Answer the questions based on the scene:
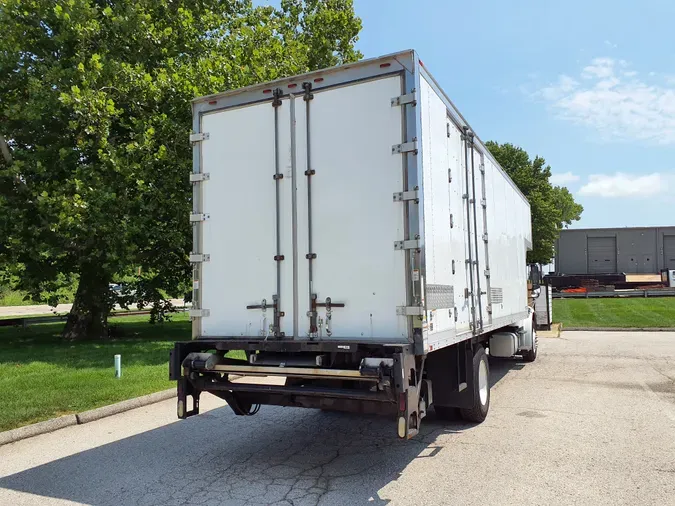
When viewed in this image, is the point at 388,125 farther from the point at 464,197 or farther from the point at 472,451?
the point at 472,451

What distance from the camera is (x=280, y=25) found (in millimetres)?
21016

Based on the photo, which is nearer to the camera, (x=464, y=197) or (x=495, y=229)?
(x=464, y=197)

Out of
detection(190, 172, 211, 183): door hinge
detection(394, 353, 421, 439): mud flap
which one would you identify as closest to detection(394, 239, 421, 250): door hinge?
detection(394, 353, 421, 439): mud flap

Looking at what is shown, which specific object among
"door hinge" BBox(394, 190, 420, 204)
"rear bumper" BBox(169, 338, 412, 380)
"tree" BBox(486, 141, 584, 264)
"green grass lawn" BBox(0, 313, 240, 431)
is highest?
"tree" BBox(486, 141, 584, 264)

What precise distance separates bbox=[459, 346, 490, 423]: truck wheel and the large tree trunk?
13.1m

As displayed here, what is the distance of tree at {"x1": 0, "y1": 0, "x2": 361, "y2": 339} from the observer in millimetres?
13609

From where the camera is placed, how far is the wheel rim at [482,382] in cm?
705

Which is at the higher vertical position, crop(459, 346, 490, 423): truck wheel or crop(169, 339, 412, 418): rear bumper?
crop(169, 339, 412, 418): rear bumper

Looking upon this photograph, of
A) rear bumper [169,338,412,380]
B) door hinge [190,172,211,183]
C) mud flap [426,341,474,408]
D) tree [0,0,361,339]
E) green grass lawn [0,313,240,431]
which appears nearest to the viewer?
rear bumper [169,338,412,380]

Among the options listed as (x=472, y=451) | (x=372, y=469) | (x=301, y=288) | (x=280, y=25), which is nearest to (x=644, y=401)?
(x=472, y=451)

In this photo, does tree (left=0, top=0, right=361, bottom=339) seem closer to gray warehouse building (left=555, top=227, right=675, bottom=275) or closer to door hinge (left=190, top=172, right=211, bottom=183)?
door hinge (left=190, top=172, right=211, bottom=183)

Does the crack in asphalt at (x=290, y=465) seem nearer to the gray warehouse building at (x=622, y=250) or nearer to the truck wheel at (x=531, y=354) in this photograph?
the truck wheel at (x=531, y=354)

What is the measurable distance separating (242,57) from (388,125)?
1258 cm

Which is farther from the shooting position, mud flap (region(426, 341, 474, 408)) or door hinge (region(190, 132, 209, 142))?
door hinge (region(190, 132, 209, 142))
